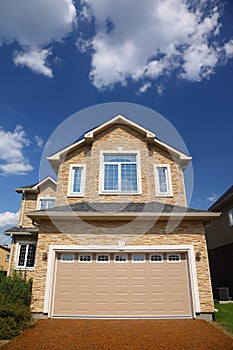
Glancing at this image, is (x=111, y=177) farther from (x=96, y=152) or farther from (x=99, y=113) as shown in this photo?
(x=99, y=113)

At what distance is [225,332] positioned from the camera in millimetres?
6758

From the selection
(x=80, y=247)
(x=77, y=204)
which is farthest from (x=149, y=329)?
(x=77, y=204)

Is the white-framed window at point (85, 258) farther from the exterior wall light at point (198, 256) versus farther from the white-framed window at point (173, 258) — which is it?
the exterior wall light at point (198, 256)

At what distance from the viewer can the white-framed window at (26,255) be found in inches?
576

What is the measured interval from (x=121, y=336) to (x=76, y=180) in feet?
24.3

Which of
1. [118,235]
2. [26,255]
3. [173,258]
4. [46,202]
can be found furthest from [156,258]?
[46,202]

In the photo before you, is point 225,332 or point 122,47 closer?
point 225,332

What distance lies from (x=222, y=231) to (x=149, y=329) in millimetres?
10309

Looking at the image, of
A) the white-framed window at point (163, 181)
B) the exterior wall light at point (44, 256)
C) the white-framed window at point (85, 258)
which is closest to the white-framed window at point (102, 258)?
the white-framed window at point (85, 258)

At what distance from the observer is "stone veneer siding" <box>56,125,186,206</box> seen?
11.5 metres

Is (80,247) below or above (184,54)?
below

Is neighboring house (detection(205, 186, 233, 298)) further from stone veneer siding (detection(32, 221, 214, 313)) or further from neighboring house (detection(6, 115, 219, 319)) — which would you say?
neighboring house (detection(6, 115, 219, 319))

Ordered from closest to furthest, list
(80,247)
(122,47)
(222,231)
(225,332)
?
(225,332)
(80,247)
(122,47)
(222,231)

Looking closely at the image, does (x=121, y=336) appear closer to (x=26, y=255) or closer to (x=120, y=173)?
(x=120, y=173)
